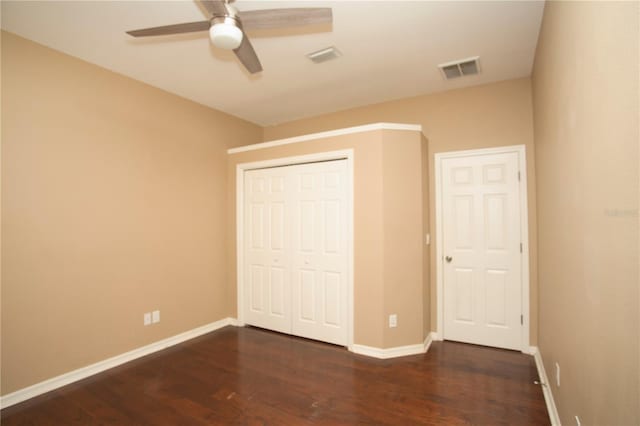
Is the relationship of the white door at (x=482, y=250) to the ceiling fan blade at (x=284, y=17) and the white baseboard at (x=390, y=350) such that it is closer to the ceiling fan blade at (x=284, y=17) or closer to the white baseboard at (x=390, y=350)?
the white baseboard at (x=390, y=350)

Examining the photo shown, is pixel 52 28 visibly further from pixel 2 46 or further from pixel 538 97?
pixel 538 97

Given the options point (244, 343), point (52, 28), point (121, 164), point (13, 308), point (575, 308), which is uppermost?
point (52, 28)

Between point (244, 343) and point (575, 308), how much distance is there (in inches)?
118

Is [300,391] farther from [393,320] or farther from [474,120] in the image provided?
[474,120]

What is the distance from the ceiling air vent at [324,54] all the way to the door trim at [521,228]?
1.60 metres

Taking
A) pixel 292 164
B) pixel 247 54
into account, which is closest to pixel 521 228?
pixel 292 164

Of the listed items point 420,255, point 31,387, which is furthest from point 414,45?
point 31,387

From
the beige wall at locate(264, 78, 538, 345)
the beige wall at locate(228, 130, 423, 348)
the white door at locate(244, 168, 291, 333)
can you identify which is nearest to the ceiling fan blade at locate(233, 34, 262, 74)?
the beige wall at locate(228, 130, 423, 348)

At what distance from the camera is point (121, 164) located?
301 cm

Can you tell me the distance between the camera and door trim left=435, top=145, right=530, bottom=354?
304 centimetres

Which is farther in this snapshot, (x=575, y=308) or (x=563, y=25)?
(x=563, y=25)

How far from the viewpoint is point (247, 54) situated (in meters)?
1.89

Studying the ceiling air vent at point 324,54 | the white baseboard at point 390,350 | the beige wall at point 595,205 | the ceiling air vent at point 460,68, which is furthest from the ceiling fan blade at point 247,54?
the white baseboard at point 390,350

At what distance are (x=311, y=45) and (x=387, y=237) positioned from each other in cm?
189
